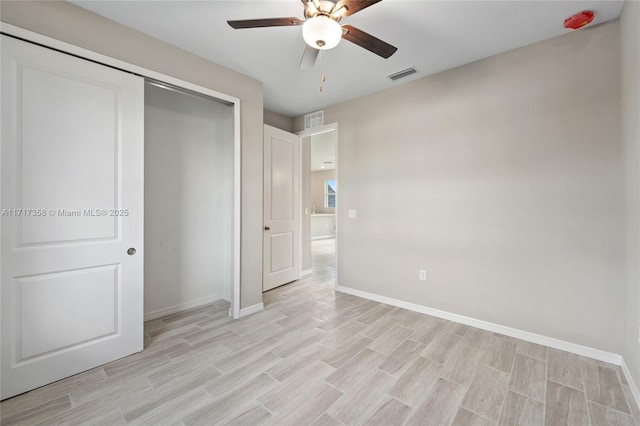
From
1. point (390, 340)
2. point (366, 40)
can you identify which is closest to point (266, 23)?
point (366, 40)

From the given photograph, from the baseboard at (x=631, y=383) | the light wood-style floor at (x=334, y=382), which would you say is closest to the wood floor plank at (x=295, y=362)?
the light wood-style floor at (x=334, y=382)

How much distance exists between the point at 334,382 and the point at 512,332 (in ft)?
6.23

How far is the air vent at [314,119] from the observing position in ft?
13.7

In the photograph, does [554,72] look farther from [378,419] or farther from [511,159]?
[378,419]

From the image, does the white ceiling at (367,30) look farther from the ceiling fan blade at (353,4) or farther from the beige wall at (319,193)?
the beige wall at (319,193)

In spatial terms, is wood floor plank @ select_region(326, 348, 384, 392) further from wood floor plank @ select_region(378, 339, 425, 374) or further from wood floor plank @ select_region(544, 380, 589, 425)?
wood floor plank @ select_region(544, 380, 589, 425)

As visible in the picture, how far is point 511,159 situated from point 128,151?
3.52 metres

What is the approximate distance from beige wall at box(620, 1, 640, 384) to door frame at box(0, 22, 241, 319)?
10.7ft

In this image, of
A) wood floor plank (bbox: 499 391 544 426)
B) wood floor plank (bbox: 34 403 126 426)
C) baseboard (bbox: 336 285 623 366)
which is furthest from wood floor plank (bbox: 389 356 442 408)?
wood floor plank (bbox: 34 403 126 426)

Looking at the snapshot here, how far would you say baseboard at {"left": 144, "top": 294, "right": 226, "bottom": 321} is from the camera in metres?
2.99

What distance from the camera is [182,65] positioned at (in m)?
2.59

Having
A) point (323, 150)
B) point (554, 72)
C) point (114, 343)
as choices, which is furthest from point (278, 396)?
point (323, 150)

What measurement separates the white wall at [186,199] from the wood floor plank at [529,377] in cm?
278

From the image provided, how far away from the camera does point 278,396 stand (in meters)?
1.77
